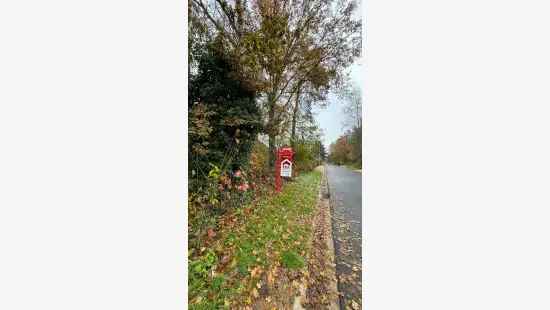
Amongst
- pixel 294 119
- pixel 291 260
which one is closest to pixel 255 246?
pixel 291 260

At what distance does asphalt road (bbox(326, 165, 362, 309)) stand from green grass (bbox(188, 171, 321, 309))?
0.23 m

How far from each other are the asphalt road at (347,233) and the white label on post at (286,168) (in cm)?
29

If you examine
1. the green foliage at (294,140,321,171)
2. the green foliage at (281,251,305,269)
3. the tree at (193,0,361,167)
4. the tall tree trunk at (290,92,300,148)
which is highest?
the tree at (193,0,361,167)

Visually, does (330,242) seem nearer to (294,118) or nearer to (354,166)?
(354,166)

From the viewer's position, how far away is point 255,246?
129cm

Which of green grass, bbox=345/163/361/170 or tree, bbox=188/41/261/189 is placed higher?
tree, bbox=188/41/261/189

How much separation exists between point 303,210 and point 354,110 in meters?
0.96

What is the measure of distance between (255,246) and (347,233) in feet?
2.29

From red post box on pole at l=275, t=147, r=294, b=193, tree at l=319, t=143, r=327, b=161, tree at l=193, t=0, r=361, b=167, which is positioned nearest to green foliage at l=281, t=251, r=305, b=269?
red post box on pole at l=275, t=147, r=294, b=193

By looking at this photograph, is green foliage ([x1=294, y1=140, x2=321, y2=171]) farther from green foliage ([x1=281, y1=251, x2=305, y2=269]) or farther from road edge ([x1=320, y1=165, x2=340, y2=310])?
green foliage ([x1=281, y1=251, x2=305, y2=269])

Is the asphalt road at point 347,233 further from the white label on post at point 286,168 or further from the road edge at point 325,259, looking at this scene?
the white label on post at point 286,168

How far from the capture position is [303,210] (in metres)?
1.52

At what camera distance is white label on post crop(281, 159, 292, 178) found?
1.18 metres

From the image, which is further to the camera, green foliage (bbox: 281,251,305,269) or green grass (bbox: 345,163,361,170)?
green foliage (bbox: 281,251,305,269)
